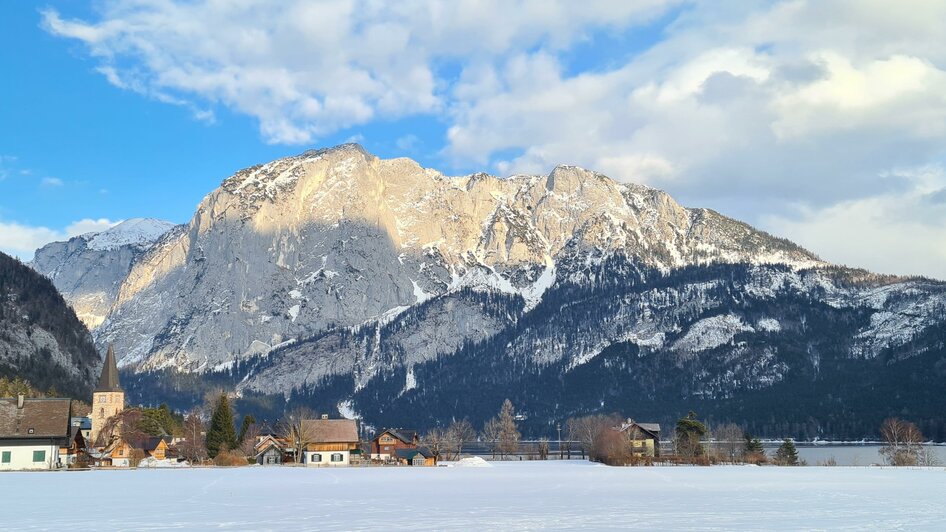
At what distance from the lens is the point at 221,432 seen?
10388 centimetres

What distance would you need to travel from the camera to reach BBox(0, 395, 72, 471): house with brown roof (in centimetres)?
8181

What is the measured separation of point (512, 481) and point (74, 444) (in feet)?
182

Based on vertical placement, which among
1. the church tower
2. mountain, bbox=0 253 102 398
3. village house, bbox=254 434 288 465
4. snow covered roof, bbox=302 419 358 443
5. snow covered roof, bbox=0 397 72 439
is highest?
mountain, bbox=0 253 102 398

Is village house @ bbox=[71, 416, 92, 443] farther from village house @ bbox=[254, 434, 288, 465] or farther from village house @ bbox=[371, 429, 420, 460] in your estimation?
village house @ bbox=[371, 429, 420, 460]

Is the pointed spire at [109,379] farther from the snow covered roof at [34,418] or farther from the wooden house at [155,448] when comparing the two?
the snow covered roof at [34,418]

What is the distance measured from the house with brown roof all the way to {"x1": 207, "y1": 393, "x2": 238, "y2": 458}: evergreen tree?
20936mm

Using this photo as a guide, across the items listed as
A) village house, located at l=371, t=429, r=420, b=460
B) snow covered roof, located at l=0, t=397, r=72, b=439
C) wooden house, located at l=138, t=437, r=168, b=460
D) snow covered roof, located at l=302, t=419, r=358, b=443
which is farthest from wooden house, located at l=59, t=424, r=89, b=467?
village house, located at l=371, t=429, r=420, b=460

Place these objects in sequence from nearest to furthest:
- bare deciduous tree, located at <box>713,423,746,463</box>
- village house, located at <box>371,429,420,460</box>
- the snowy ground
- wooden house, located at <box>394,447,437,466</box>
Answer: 1. the snowy ground
2. wooden house, located at <box>394,447,437,466</box>
3. bare deciduous tree, located at <box>713,423,746,463</box>
4. village house, located at <box>371,429,420,460</box>

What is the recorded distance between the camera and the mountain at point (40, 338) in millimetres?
155375

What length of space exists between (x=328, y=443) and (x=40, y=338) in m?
81.9

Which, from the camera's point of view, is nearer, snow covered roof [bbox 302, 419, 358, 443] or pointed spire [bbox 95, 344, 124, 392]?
snow covered roof [bbox 302, 419, 358, 443]

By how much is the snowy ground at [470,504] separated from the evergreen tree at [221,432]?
124ft

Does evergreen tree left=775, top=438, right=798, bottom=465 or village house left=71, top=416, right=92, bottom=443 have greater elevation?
village house left=71, top=416, right=92, bottom=443

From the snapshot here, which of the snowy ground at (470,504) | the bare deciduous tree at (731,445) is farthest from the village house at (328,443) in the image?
the bare deciduous tree at (731,445)
